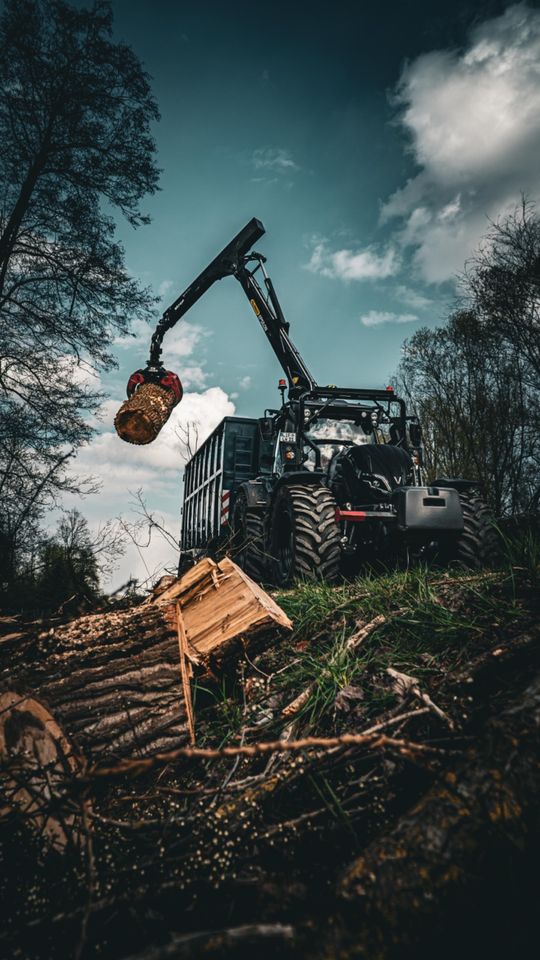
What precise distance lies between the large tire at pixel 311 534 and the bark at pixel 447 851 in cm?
338

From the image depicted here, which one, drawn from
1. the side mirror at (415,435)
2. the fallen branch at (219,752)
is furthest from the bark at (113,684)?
the side mirror at (415,435)

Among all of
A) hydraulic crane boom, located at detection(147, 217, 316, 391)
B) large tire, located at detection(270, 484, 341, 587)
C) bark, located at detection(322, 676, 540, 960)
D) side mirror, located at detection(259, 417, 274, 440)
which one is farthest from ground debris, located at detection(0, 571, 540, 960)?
hydraulic crane boom, located at detection(147, 217, 316, 391)

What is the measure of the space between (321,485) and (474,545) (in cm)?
165

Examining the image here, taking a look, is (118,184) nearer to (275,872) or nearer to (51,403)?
(51,403)

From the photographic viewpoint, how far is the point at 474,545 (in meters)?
4.68

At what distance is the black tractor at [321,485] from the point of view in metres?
4.66

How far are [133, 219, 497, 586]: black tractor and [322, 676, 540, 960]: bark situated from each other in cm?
248

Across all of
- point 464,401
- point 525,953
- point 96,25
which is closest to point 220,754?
point 525,953

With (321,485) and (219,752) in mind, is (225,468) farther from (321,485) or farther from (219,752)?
(219,752)

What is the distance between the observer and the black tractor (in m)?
4.66

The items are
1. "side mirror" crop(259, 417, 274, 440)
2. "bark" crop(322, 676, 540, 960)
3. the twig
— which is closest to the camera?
"bark" crop(322, 676, 540, 960)

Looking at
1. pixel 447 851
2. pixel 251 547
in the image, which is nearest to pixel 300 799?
pixel 447 851

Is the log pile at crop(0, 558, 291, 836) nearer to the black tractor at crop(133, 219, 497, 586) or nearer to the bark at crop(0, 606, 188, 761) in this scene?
the bark at crop(0, 606, 188, 761)

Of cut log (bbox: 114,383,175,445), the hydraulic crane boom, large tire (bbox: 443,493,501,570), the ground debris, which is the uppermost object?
the hydraulic crane boom
